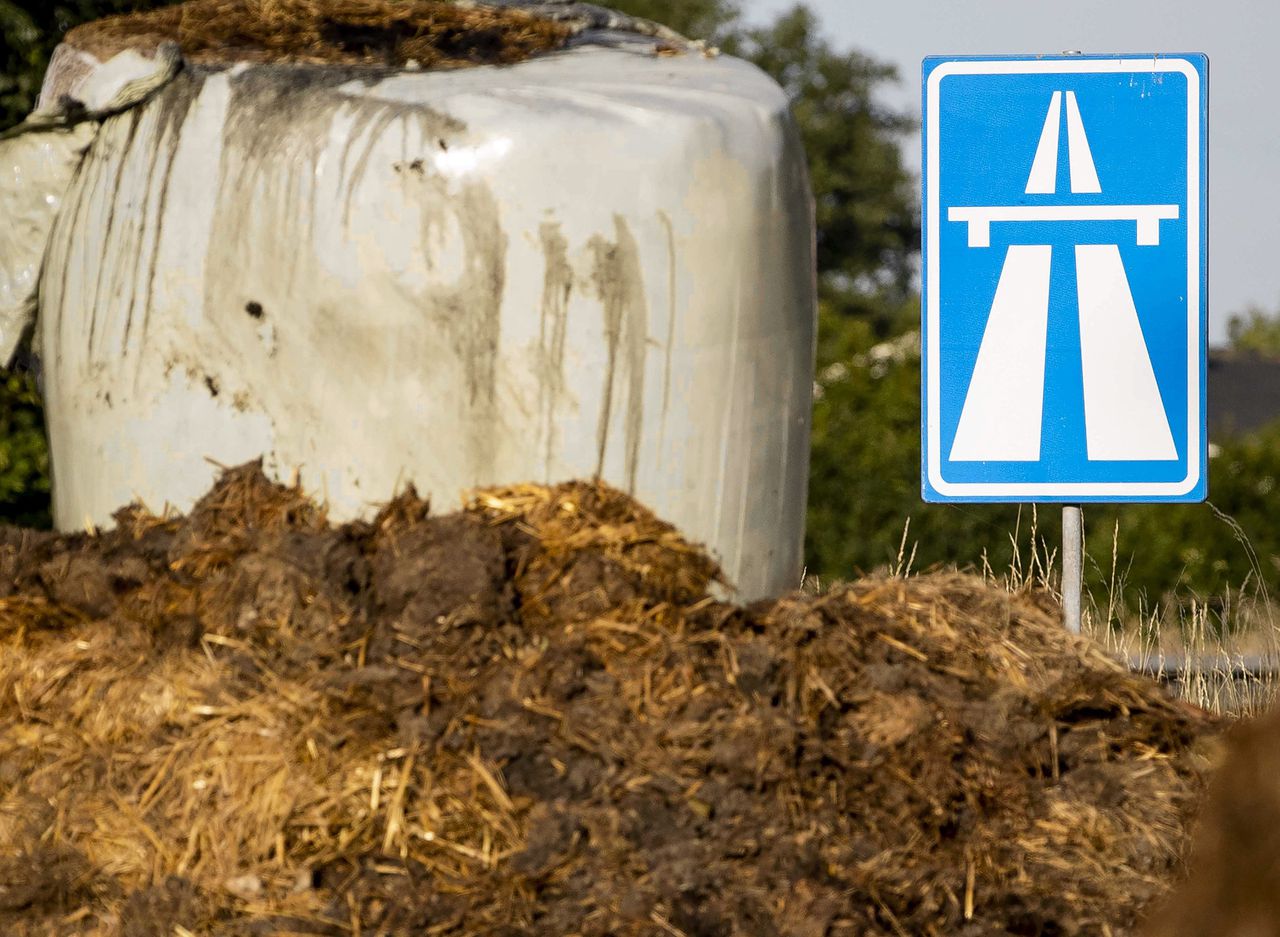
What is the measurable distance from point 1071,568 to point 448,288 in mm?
1664

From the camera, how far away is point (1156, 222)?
3.96m

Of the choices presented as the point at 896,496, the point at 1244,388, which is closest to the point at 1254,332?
the point at 1244,388

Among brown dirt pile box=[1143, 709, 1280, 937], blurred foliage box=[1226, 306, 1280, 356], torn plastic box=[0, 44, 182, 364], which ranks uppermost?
torn plastic box=[0, 44, 182, 364]

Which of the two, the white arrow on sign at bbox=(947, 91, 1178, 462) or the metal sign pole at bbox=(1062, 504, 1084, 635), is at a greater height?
the white arrow on sign at bbox=(947, 91, 1178, 462)

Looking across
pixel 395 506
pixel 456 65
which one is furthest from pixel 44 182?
pixel 395 506

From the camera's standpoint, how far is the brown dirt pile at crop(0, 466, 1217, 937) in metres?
2.92

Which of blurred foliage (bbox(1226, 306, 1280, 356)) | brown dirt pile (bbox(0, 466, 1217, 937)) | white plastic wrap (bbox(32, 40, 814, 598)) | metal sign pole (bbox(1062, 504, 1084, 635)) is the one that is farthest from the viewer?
blurred foliage (bbox(1226, 306, 1280, 356))

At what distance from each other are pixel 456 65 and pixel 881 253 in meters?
33.2

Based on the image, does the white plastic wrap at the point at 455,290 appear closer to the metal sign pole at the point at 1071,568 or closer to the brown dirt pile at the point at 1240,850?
the metal sign pole at the point at 1071,568

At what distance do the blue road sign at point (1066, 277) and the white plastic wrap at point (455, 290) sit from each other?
0.48 m

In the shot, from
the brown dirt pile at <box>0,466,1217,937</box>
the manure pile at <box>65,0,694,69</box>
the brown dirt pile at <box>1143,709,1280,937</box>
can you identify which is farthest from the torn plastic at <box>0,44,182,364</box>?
the brown dirt pile at <box>1143,709,1280,937</box>

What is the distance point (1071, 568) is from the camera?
3982mm

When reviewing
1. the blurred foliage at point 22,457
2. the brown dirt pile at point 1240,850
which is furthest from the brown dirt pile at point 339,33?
the brown dirt pile at point 1240,850

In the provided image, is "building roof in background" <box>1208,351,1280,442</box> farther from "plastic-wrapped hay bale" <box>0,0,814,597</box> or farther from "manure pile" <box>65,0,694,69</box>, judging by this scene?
"plastic-wrapped hay bale" <box>0,0,814,597</box>
